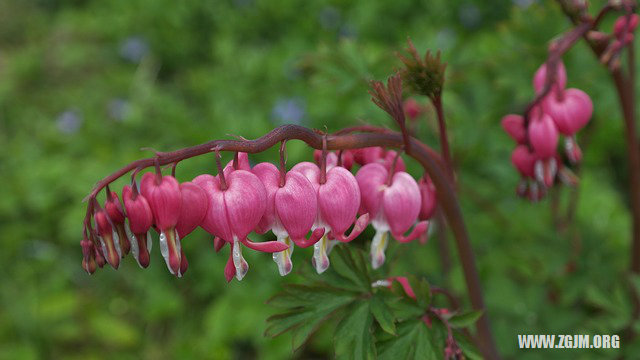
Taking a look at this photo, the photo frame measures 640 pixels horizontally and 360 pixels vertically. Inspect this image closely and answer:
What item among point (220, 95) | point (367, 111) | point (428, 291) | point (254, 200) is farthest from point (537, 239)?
point (220, 95)

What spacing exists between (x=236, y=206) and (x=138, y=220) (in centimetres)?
16

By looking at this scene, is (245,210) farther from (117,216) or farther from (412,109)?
(412,109)

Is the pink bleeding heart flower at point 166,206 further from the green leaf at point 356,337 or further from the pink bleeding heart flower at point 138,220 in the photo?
the green leaf at point 356,337

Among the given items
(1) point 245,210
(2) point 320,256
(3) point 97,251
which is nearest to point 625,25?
(2) point 320,256

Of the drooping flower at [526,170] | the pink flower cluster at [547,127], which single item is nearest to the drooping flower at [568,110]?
the pink flower cluster at [547,127]

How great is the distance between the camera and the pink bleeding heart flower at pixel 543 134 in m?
1.46

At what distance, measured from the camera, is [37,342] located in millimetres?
2932

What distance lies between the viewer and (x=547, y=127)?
146 cm

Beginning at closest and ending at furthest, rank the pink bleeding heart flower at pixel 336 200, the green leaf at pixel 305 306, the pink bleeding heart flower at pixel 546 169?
the pink bleeding heart flower at pixel 336 200 → the green leaf at pixel 305 306 → the pink bleeding heart flower at pixel 546 169

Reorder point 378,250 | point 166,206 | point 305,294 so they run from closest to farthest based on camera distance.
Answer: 1. point 166,206
2. point 378,250
3. point 305,294

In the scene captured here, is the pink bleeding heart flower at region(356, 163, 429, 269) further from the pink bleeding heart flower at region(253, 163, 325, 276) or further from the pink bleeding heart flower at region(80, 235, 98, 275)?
the pink bleeding heart flower at region(80, 235, 98, 275)

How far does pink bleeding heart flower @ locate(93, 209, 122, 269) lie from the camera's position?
1071 millimetres

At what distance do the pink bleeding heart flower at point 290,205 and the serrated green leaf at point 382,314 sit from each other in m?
0.26

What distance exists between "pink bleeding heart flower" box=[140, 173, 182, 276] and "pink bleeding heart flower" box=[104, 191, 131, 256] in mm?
46
